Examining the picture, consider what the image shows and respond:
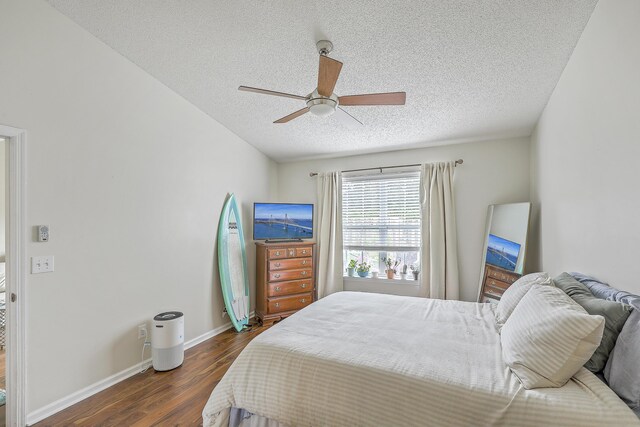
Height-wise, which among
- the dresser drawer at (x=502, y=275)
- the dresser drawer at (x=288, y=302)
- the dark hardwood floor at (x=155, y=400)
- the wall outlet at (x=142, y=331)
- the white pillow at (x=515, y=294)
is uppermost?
the white pillow at (x=515, y=294)

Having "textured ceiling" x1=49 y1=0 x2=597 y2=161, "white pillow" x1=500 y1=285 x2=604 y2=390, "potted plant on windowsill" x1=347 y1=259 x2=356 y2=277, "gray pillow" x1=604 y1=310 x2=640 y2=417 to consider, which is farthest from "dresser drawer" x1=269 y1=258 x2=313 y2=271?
"gray pillow" x1=604 y1=310 x2=640 y2=417

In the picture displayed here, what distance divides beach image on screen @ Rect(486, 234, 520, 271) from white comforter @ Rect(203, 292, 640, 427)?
1.56 meters

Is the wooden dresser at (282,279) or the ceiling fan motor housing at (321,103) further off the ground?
the ceiling fan motor housing at (321,103)

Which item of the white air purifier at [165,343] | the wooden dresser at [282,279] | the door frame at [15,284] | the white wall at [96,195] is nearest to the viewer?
the door frame at [15,284]

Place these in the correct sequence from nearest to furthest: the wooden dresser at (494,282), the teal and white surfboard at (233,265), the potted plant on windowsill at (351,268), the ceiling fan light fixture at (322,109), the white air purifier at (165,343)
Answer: the ceiling fan light fixture at (322,109) → the white air purifier at (165,343) → the wooden dresser at (494,282) → the teal and white surfboard at (233,265) → the potted plant on windowsill at (351,268)

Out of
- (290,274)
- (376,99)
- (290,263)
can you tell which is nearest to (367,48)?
(376,99)

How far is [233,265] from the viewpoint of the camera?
3.84 meters

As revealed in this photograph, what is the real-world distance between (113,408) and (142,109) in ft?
8.14

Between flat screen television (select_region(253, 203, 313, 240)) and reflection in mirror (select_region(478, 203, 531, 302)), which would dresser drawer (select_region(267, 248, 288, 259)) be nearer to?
flat screen television (select_region(253, 203, 313, 240))

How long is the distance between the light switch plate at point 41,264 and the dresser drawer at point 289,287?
7.70ft

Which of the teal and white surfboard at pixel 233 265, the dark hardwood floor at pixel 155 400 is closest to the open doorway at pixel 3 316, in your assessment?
the dark hardwood floor at pixel 155 400

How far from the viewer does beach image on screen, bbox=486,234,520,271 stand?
3286 millimetres

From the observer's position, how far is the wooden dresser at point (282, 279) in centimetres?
401

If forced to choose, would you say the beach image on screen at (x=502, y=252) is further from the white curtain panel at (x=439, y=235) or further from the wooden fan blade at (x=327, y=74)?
the wooden fan blade at (x=327, y=74)
